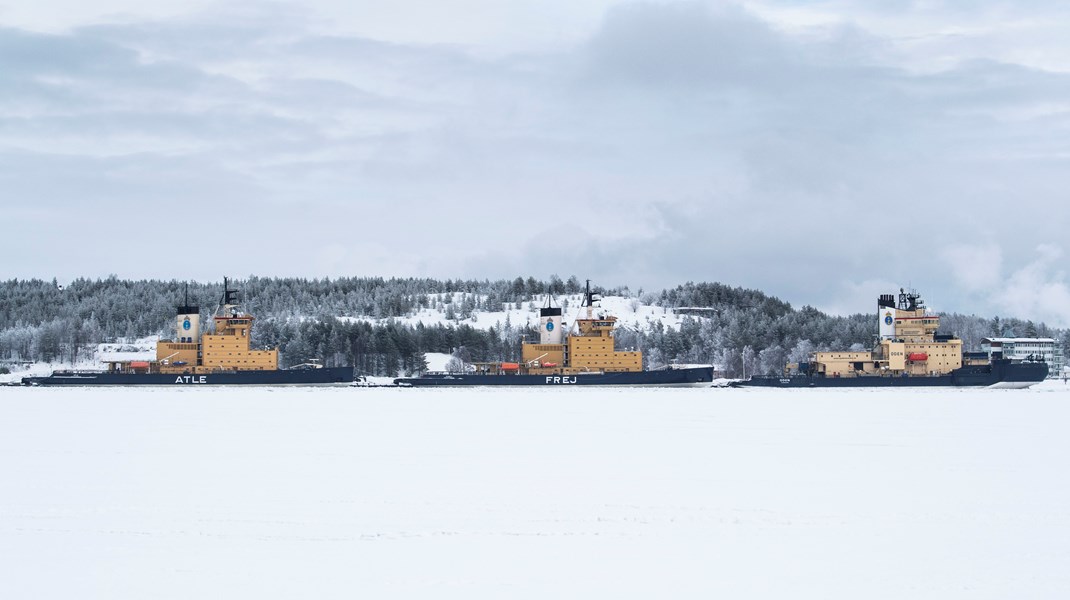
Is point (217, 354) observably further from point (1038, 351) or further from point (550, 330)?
point (1038, 351)

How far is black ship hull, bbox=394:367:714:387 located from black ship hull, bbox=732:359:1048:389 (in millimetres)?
8221

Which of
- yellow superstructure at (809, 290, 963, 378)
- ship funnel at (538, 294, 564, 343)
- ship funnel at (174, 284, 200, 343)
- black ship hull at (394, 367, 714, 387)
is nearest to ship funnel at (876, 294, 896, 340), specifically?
yellow superstructure at (809, 290, 963, 378)

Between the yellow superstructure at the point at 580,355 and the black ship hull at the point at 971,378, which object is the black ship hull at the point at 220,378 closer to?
the yellow superstructure at the point at 580,355
